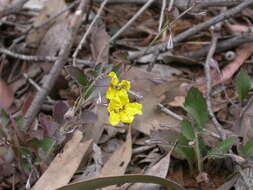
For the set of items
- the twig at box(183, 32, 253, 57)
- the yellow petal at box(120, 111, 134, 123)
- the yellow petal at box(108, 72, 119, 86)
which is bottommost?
the yellow petal at box(120, 111, 134, 123)

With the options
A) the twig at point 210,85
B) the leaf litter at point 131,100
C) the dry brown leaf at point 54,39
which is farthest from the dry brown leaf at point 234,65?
the dry brown leaf at point 54,39

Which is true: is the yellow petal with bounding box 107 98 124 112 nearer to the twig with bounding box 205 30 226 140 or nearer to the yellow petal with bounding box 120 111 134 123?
the yellow petal with bounding box 120 111 134 123

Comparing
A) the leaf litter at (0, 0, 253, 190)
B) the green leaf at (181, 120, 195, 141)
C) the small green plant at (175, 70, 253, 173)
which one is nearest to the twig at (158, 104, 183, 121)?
the leaf litter at (0, 0, 253, 190)

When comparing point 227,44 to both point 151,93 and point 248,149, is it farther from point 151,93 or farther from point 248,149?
point 248,149

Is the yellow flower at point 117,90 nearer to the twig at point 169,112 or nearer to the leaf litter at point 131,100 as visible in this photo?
the leaf litter at point 131,100

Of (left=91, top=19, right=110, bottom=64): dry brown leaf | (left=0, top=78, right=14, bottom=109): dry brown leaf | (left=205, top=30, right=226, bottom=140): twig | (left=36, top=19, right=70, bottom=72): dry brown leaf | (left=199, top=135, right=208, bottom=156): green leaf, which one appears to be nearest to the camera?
(left=199, top=135, right=208, bottom=156): green leaf

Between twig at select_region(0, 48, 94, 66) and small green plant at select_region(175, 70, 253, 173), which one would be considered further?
twig at select_region(0, 48, 94, 66)
